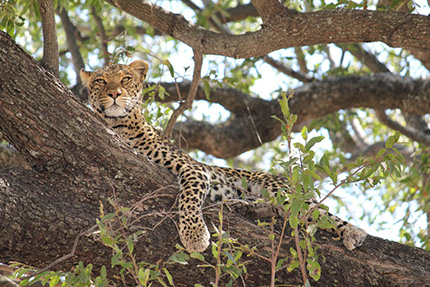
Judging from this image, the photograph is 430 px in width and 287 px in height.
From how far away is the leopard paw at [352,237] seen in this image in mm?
4535

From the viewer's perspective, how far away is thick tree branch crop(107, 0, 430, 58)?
4.89m

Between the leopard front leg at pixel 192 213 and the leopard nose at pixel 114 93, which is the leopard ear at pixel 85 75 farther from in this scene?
the leopard front leg at pixel 192 213

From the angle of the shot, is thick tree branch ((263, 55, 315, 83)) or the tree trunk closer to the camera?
the tree trunk

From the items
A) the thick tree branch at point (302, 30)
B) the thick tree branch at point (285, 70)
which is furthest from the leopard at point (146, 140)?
the thick tree branch at point (285, 70)

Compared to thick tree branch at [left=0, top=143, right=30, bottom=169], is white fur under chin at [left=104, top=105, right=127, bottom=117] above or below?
above

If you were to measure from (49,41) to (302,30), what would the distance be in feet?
6.76

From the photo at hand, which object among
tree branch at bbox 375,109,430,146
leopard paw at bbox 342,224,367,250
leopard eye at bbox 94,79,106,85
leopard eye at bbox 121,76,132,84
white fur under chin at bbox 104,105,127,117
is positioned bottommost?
leopard paw at bbox 342,224,367,250

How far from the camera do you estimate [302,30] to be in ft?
16.4

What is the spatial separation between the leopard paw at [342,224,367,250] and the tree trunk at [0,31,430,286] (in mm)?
60

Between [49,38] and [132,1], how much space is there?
0.83m

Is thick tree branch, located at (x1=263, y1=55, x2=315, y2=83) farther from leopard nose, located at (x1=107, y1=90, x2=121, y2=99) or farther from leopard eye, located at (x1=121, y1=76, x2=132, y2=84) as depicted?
leopard nose, located at (x1=107, y1=90, x2=121, y2=99)

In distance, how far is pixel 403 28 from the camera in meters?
4.87

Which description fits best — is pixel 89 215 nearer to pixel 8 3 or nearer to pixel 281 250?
pixel 281 250

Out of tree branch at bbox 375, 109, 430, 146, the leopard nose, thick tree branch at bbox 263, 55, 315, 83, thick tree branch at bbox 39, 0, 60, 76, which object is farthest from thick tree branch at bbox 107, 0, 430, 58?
thick tree branch at bbox 263, 55, 315, 83
